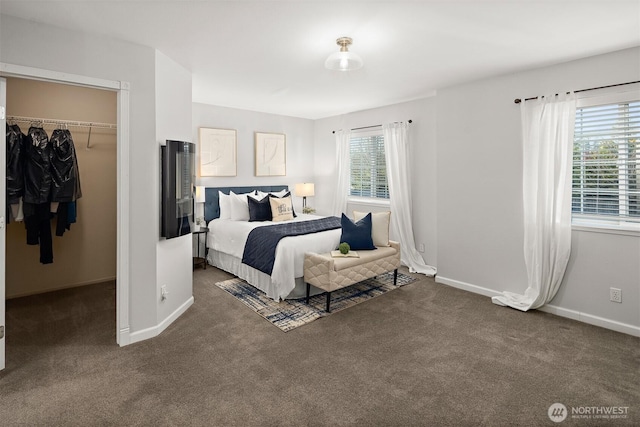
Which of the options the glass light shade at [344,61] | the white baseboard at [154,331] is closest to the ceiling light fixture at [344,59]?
the glass light shade at [344,61]

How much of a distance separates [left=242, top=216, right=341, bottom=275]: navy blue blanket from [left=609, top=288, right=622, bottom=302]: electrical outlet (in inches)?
112

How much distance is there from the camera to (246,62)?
11.2ft

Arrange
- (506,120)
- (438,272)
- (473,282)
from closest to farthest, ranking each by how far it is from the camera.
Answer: (506,120) < (473,282) < (438,272)

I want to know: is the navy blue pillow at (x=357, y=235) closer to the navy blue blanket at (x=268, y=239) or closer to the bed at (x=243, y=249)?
the bed at (x=243, y=249)

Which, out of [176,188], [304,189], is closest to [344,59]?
[176,188]

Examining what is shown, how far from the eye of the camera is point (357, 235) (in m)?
4.14

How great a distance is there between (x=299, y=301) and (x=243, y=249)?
1.05 metres

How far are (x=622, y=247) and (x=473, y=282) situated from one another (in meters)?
1.47

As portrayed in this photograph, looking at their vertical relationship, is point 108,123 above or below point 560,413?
above

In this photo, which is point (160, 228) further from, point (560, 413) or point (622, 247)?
point (622, 247)

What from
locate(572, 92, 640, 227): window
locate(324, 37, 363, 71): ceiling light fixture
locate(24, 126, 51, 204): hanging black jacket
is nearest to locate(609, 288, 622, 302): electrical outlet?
locate(572, 92, 640, 227): window

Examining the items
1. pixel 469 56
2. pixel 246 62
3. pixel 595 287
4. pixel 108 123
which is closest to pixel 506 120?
pixel 469 56

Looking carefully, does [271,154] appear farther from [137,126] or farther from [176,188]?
[137,126]

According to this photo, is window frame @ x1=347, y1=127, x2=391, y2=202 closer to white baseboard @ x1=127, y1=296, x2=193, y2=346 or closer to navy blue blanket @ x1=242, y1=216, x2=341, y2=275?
navy blue blanket @ x1=242, y1=216, x2=341, y2=275
